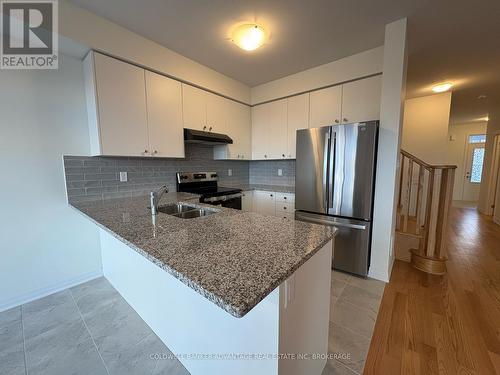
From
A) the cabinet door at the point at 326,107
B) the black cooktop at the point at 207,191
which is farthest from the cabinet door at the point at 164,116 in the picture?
the cabinet door at the point at 326,107

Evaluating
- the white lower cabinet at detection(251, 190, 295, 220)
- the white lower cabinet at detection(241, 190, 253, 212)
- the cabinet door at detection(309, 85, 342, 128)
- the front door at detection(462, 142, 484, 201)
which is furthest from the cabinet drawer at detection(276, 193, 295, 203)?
the front door at detection(462, 142, 484, 201)

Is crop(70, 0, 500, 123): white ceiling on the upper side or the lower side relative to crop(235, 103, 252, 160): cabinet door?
upper

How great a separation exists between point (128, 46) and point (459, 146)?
30.7 ft

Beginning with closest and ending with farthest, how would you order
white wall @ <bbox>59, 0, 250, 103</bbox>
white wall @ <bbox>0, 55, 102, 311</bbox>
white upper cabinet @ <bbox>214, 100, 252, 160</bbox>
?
white wall @ <bbox>59, 0, 250, 103</bbox>
white wall @ <bbox>0, 55, 102, 311</bbox>
white upper cabinet @ <bbox>214, 100, 252, 160</bbox>

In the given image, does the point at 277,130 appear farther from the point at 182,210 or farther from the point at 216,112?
the point at 182,210

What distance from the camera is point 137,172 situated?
99.1 inches

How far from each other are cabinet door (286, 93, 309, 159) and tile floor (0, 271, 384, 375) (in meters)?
2.03

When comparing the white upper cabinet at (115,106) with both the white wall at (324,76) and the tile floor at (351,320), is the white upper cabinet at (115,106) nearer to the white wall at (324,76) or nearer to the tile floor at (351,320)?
the white wall at (324,76)

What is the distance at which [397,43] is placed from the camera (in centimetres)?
197

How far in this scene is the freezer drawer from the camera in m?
2.28

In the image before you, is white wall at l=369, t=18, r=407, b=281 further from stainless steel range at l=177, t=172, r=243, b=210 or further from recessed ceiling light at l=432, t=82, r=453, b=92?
recessed ceiling light at l=432, t=82, r=453, b=92

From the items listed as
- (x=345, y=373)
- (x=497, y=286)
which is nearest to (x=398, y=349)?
(x=345, y=373)

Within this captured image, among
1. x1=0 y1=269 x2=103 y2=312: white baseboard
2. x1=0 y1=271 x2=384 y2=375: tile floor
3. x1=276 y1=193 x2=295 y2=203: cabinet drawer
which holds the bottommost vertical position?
x1=0 y1=271 x2=384 y2=375: tile floor

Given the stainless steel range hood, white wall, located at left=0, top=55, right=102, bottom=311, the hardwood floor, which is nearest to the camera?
the hardwood floor
